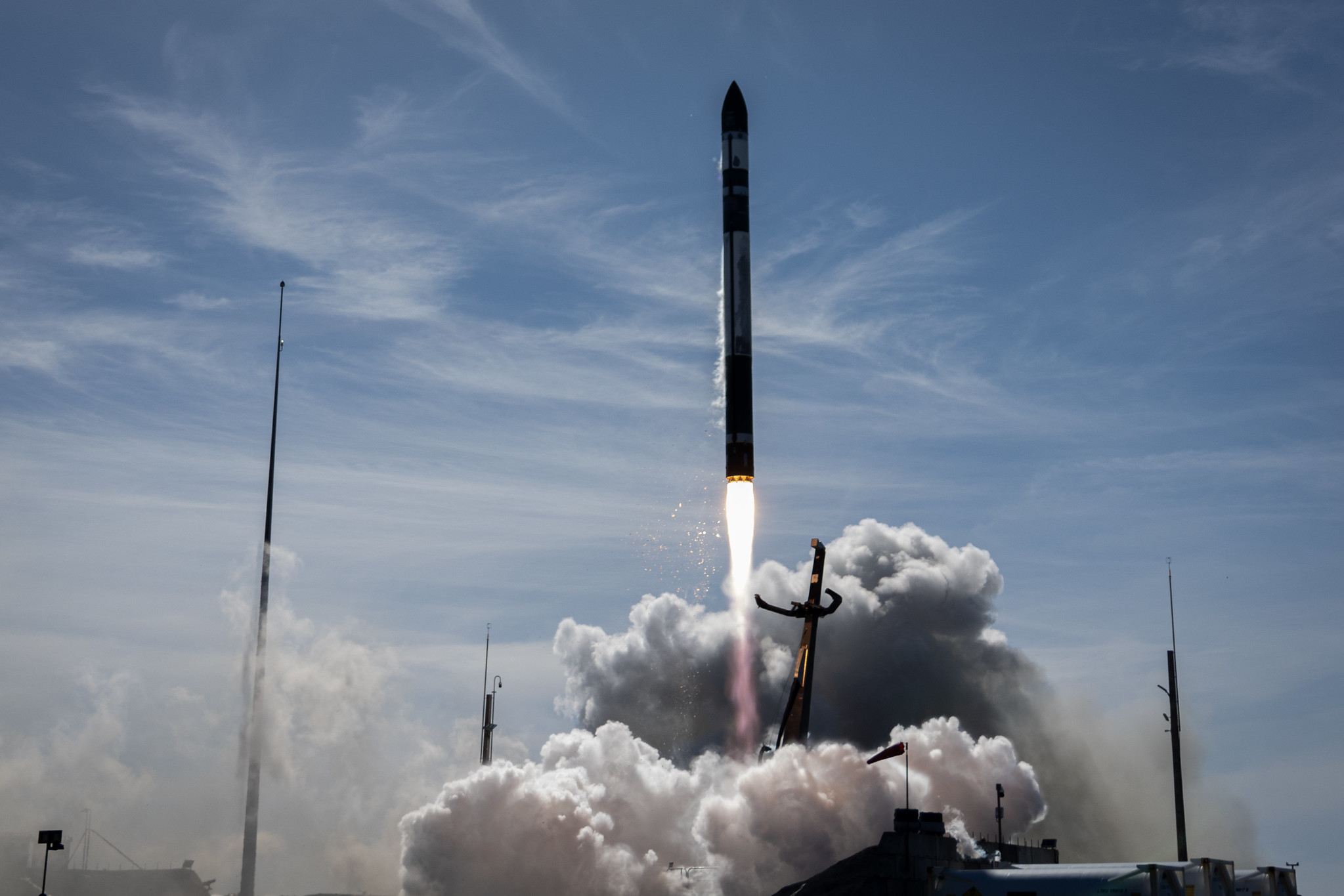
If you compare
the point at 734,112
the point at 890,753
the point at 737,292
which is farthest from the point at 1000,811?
the point at 734,112

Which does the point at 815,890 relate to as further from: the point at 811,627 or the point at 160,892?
the point at 160,892

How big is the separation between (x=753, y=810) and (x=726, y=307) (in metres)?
31.2

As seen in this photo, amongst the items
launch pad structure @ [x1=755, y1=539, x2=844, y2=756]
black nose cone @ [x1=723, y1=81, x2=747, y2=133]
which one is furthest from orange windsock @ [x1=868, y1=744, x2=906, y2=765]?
black nose cone @ [x1=723, y1=81, x2=747, y2=133]

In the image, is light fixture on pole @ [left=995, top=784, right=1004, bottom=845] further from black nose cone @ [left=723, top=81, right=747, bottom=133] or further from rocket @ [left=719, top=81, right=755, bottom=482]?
black nose cone @ [left=723, top=81, right=747, bottom=133]

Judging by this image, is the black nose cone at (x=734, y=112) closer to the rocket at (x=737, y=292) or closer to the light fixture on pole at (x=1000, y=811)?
the rocket at (x=737, y=292)

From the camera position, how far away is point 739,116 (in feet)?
276

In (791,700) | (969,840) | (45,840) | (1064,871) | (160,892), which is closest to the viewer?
(1064,871)

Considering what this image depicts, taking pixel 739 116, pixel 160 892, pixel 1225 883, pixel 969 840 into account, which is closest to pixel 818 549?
pixel 969 840

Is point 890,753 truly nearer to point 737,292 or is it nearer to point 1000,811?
point 1000,811

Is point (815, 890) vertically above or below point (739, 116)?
below

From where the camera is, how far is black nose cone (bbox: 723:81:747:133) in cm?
8375

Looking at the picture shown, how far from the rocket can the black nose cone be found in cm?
4

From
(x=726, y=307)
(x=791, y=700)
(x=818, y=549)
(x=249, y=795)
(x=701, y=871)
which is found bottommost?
(x=701, y=871)

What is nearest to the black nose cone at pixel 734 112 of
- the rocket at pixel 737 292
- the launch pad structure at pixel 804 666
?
the rocket at pixel 737 292
